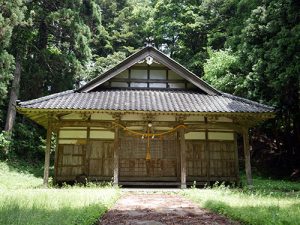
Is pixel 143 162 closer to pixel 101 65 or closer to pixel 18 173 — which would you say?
pixel 18 173

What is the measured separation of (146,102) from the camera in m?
15.7

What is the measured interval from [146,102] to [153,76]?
117 inches

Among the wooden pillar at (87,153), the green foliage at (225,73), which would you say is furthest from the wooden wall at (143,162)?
the green foliage at (225,73)

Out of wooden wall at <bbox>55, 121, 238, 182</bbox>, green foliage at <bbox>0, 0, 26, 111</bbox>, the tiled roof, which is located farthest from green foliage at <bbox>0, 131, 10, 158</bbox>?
the tiled roof

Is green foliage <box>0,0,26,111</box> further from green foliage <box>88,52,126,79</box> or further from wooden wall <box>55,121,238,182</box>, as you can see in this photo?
green foliage <box>88,52,126,79</box>

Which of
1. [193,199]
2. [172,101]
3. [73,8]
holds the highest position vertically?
[73,8]

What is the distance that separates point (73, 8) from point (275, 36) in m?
16.1

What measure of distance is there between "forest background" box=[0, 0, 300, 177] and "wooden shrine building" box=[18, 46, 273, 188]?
4006mm

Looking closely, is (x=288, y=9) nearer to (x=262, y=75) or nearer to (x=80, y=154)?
(x=262, y=75)

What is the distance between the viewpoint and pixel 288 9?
54.2 ft

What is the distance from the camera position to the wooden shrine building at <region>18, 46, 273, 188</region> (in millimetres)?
15461

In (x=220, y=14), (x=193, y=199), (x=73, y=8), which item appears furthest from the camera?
(x=220, y=14)

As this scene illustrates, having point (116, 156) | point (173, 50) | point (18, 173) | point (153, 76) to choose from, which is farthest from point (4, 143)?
point (173, 50)

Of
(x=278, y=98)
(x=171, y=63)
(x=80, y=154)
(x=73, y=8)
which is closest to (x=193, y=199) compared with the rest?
(x=80, y=154)
